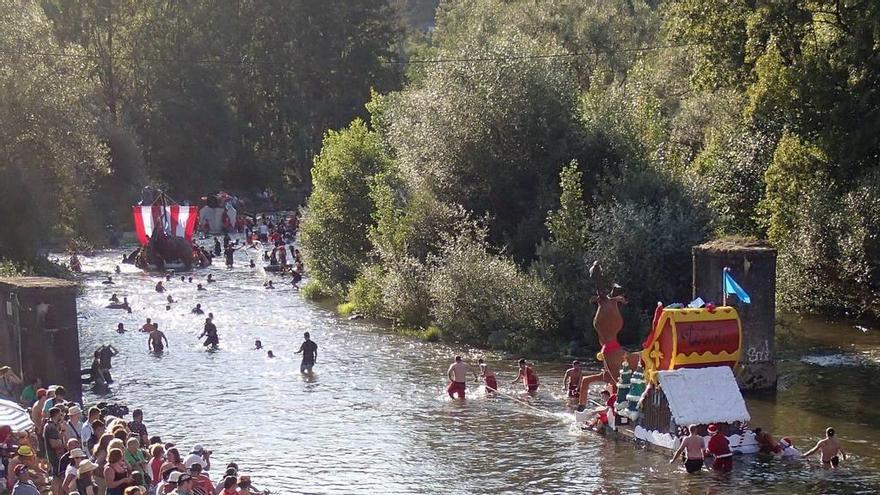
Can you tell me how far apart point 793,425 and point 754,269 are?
4.39 meters

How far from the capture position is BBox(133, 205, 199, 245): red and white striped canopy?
57031 mm

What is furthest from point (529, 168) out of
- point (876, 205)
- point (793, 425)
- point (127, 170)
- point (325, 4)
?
point (325, 4)

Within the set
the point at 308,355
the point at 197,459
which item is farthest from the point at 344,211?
the point at 197,459

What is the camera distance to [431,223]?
136ft

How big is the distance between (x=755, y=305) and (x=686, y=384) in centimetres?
685

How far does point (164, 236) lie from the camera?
2292 inches

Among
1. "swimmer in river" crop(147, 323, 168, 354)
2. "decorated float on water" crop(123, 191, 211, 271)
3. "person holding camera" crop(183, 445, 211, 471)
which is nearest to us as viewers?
"person holding camera" crop(183, 445, 211, 471)

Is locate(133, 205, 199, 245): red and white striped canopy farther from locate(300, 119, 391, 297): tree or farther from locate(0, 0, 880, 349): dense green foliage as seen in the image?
locate(300, 119, 391, 297): tree

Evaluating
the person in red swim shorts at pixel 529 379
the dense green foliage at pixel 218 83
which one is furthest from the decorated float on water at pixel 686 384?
the dense green foliage at pixel 218 83

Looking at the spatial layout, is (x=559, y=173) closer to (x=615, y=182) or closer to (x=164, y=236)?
(x=615, y=182)

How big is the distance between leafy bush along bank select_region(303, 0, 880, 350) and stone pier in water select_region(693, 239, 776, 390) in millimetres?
5843

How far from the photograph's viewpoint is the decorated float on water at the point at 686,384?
23.5 m

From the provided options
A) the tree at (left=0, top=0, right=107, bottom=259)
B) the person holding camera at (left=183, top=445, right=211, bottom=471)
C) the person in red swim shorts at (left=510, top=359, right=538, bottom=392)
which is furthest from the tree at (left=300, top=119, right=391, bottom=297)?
the person holding camera at (left=183, top=445, right=211, bottom=471)

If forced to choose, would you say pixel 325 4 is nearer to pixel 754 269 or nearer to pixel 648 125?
pixel 648 125
